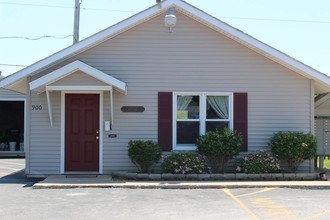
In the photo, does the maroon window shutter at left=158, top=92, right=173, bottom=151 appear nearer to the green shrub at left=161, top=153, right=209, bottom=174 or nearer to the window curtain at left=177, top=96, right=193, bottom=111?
the window curtain at left=177, top=96, right=193, bottom=111

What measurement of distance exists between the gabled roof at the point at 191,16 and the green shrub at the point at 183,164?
12.2ft

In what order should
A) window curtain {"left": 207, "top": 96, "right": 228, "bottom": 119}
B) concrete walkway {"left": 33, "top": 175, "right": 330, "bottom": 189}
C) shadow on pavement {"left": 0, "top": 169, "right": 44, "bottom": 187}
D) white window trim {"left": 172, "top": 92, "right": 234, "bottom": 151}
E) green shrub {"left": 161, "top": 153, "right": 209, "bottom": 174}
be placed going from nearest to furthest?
concrete walkway {"left": 33, "top": 175, "right": 330, "bottom": 189}, shadow on pavement {"left": 0, "top": 169, "right": 44, "bottom": 187}, green shrub {"left": 161, "top": 153, "right": 209, "bottom": 174}, white window trim {"left": 172, "top": 92, "right": 234, "bottom": 151}, window curtain {"left": 207, "top": 96, "right": 228, "bottom": 119}

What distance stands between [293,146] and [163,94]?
4.01 meters

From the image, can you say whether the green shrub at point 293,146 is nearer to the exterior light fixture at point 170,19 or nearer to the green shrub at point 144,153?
the green shrub at point 144,153

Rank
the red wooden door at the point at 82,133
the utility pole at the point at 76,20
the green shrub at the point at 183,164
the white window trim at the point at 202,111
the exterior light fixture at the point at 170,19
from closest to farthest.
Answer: the exterior light fixture at the point at 170,19 → the green shrub at the point at 183,164 → the red wooden door at the point at 82,133 → the white window trim at the point at 202,111 → the utility pole at the point at 76,20

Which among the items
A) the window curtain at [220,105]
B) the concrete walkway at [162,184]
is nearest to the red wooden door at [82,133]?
the concrete walkway at [162,184]

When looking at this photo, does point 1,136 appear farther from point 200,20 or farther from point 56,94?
point 200,20

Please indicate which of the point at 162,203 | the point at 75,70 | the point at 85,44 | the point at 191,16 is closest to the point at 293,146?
the point at 191,16

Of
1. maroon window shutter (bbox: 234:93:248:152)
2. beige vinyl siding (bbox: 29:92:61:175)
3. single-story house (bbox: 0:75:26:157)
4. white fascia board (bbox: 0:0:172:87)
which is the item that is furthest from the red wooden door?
single-story house (bbox: 0:75:26:157)

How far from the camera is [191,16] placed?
14281 millimetres

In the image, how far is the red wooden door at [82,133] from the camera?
1412 cm

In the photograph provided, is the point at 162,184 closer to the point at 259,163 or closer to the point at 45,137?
the point at 259,163

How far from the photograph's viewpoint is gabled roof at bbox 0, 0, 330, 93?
13.6 m

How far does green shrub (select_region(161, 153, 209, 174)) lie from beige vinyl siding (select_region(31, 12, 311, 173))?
3.68 ft
